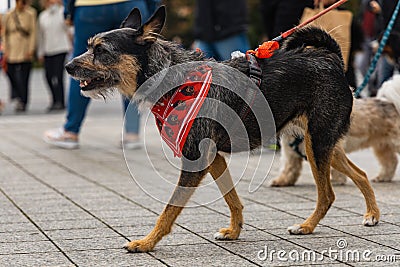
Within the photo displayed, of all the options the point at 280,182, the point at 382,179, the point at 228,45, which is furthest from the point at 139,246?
the point at 228,45

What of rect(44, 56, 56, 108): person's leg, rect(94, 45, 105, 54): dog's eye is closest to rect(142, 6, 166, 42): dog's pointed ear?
rect(94, 45, 105, 54): dog's eye

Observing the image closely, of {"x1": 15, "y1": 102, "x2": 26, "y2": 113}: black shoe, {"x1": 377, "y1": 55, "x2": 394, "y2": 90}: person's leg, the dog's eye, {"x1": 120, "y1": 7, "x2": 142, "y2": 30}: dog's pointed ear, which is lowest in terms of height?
{"x1": 15, "y1": 102, "x2": 26, "y2": 113}: black shoe

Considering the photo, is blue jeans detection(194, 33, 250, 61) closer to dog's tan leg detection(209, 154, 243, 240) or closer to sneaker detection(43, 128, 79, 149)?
sneaker detection(43, 128, 79, 149)

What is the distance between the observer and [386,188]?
23.5 ft

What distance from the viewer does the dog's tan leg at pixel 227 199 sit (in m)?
5.11

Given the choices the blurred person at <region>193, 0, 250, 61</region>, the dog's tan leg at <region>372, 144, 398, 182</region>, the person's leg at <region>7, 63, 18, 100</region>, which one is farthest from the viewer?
the person's leg at <region>7, 63, 18, 100</region>

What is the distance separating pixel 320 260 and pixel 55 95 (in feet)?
42.1

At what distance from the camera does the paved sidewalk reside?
4.59m

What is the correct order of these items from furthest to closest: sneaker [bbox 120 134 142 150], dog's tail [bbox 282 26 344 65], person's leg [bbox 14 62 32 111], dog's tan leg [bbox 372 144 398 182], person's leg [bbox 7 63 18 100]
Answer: person's leg [bbox 7 63 18 100] → person's leg [bbox 14 62 32 111] → sneaker [bbox 120 134 142 150] → dog's tan leg [bbox 372 144 398 182] → dog's tail [bbox 282 26 344 65]

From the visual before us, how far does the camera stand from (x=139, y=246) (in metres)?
4.72

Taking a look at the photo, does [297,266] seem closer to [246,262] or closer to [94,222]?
[246,262]

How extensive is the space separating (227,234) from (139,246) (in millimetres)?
668

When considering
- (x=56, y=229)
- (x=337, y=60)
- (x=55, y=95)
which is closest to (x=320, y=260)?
(x=337, y=60)

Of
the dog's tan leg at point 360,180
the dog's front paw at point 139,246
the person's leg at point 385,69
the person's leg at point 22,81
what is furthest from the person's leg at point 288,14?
the person's leg at point 22,81
